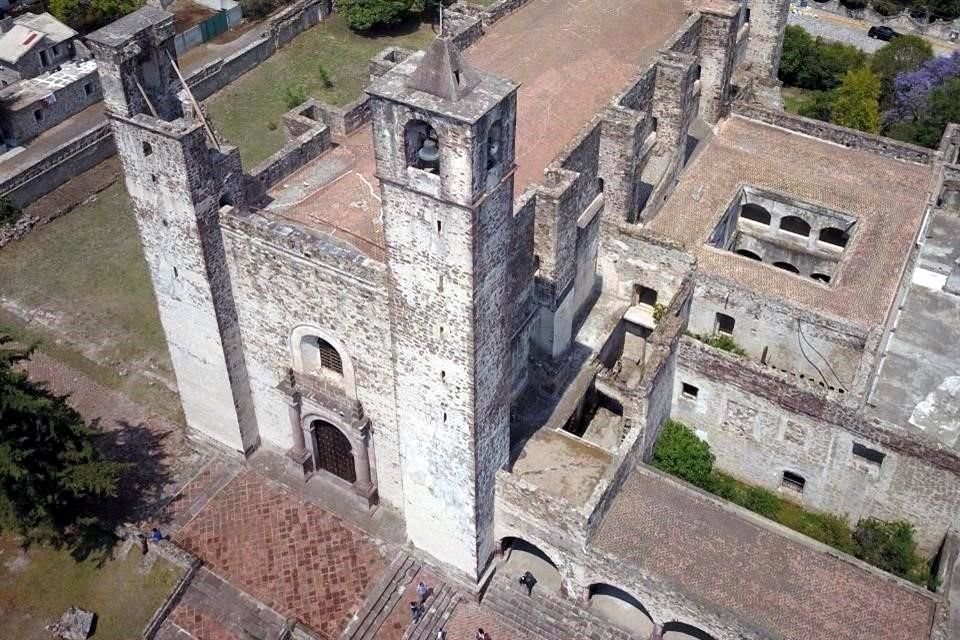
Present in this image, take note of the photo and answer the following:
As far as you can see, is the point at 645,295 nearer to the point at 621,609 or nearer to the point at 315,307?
the point at 621,609

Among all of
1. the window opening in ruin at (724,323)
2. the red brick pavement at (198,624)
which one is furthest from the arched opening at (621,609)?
the window opening in ruin at (724,323)

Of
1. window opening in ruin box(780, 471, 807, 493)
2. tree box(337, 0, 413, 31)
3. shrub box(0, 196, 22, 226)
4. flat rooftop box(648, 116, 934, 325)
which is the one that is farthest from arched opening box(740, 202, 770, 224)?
shrub box(0, 196, 22, 226)

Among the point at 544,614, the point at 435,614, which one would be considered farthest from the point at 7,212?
the point at 544,614

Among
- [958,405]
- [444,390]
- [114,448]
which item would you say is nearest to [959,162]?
[958,405]

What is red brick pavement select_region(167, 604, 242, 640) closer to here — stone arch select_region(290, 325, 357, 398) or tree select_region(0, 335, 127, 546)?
tree select_region(0, 335, 127, 546)

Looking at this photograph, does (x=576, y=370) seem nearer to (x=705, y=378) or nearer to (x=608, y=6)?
(x=705, y=378)

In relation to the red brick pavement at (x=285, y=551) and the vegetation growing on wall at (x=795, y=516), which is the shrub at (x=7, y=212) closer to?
the red brick pavement at (x=285, y=551)
